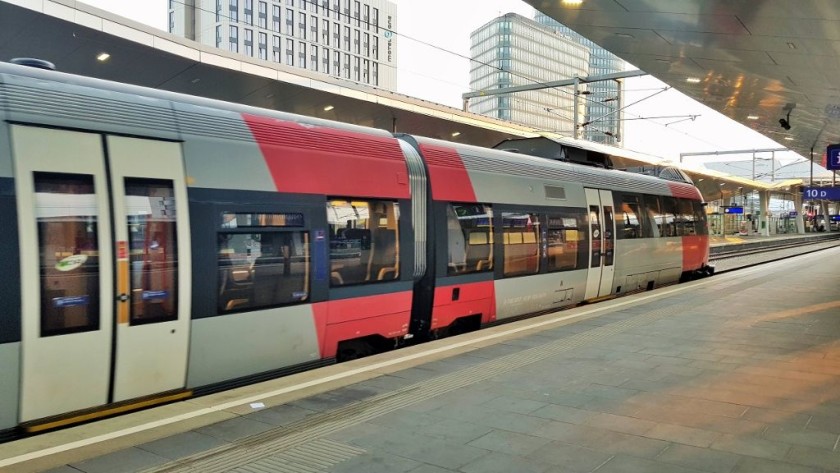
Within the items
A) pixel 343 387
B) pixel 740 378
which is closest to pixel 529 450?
pixel 343 387

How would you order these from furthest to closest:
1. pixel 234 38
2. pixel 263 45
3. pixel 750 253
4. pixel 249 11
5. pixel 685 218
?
pixel 263 45, pixel 249 11, pixel 234 38, pixel 750 253, pixel 685 218

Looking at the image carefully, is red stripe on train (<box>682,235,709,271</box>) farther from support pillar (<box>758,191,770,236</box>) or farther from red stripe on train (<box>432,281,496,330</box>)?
support pillar (<box>758,191,770,236</box>)

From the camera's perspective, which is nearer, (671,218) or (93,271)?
(93,271)

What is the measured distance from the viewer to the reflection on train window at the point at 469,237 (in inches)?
337

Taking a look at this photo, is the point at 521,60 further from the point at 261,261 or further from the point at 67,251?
the point at 67,251

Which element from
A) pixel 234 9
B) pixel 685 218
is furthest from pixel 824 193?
pixel 234 9

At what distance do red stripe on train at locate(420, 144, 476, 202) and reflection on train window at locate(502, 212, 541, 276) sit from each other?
103 centimetres

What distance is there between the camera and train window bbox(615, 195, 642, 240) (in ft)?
42.9

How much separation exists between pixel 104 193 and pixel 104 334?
3.69 ft

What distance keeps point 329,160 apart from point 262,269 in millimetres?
1551

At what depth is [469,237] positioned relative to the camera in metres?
8.87

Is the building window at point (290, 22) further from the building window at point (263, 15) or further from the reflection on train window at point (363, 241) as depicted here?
the reflection on train window at point (363, 241)

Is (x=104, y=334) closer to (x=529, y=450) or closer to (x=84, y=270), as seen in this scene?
(x=84, y=270)

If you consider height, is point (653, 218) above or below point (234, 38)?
below
